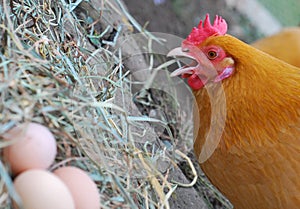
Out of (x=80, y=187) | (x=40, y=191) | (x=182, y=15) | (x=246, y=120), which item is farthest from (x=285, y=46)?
(x=40, y=191)

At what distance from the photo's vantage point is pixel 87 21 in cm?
205

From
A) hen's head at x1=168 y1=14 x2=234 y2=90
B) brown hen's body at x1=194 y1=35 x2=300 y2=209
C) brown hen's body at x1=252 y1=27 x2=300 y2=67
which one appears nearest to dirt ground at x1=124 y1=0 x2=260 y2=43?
brown hen's body at x1=252 y1=27 x2=300 y2=67

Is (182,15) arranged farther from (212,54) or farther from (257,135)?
(257,135)

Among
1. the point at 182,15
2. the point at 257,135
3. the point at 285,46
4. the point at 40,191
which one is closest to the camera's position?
the point at 40,191

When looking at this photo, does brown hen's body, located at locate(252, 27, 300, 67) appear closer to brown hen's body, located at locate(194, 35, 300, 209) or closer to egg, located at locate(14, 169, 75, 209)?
brown hen's body, located at locate(194, 35, 300, 209)

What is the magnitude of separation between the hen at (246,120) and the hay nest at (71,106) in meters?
0.20

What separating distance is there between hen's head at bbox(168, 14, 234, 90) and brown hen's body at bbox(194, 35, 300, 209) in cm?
2

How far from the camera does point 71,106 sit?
3.93ft

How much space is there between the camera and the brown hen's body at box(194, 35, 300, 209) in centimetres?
154

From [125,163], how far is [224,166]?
1.37 feet

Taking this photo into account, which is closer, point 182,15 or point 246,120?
point 246,120

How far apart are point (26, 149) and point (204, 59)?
2.58 ft

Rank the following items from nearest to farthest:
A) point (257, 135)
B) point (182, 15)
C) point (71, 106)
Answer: point (71, 106) < point (257, 135) < point (182, 15)

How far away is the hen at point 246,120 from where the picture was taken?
60.9 inches
